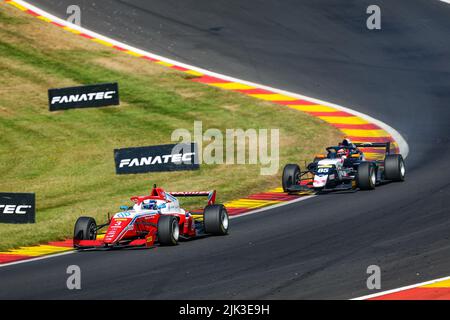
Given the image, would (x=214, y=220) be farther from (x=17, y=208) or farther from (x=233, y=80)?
(x=233, y=80)

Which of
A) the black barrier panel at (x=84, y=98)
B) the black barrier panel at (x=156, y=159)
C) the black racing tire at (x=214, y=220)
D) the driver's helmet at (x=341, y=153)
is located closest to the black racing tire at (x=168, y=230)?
the black racing tire at (x=214, y=220)

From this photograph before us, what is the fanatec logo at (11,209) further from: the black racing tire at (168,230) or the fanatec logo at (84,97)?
the fanatec logo at (84,97)

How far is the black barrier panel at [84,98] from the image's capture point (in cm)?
3077

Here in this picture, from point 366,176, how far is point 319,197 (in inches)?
45.1

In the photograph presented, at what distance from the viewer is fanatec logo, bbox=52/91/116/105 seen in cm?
3080

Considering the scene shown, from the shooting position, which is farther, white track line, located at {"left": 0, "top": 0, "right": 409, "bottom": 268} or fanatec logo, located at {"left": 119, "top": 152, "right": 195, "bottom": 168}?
fanatec logo, located at {"left": 119, "top": 152, "right": 195, "bottom": 168}

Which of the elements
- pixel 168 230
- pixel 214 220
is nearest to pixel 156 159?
pixel 214 220

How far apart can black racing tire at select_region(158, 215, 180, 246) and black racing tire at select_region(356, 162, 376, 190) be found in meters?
5.14

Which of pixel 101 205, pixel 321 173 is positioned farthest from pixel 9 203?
pixel 321 173

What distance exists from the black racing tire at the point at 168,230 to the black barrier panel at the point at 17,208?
4098mm

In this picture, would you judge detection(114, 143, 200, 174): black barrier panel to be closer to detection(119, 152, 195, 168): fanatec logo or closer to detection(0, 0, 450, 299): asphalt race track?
detection(119, 152, 195, 168): fanatec logo

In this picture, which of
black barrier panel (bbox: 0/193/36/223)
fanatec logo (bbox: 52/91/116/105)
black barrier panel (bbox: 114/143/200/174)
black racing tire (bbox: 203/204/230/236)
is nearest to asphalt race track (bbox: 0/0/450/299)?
black racing tire (bbox: 203/204/230/236)

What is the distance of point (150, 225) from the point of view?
18.3 m
